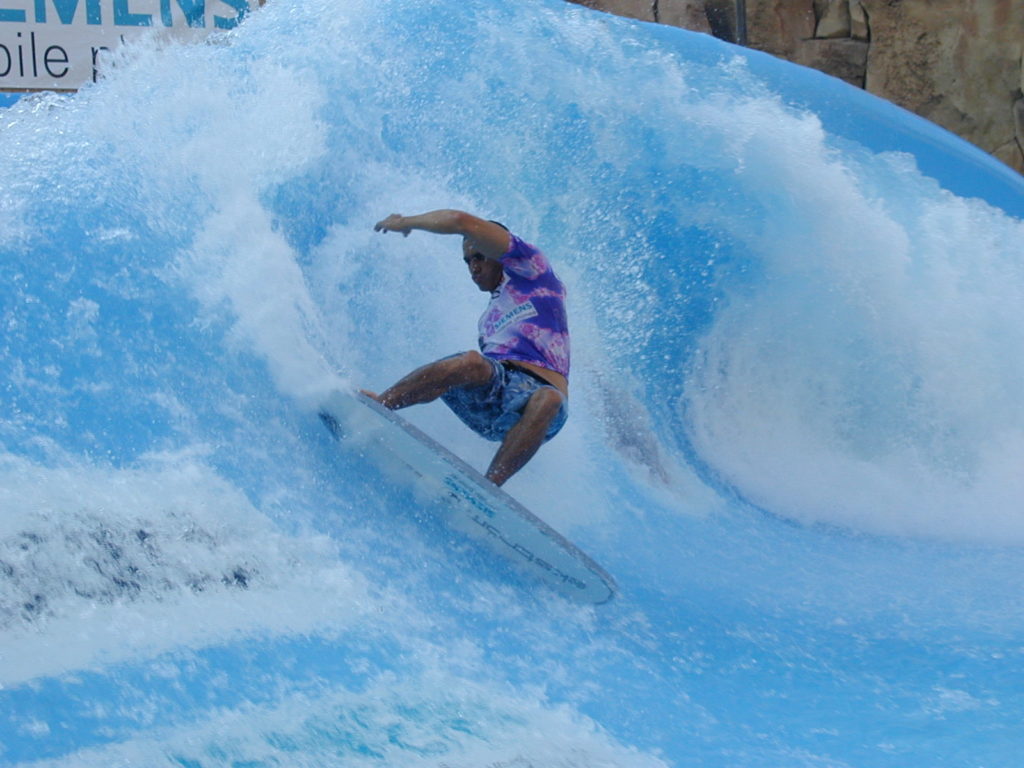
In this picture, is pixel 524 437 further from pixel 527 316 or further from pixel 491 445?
pixel 491 445

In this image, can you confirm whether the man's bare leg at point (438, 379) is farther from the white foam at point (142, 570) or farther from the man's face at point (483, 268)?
the white foam at point (142, 570)

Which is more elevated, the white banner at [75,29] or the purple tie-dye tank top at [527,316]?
the white banner at [75,29]

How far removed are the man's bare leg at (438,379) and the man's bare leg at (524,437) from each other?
0.48 ft

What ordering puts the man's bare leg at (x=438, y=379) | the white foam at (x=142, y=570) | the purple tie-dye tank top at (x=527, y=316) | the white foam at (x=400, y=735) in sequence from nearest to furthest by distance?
the white foam at (x=400, y=735) → the white foam at (x=142, y=570) → the man's bare leg at (x=438, y=379) → the purple tie-dye tank top at (x=527, y=316)

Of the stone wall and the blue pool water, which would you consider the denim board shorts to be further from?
the stone wall

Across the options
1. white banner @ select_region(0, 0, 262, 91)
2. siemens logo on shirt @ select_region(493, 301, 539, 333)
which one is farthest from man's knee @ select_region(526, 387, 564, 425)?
white banner @ select_region(0, 0, 262, 91)

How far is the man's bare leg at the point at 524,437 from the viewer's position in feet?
9.04

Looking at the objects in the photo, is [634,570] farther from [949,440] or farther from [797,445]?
[949,440]

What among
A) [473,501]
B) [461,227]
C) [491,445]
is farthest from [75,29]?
[473,501]

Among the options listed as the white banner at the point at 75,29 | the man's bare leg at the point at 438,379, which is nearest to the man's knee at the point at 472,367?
the man's bare leg at the point at 438,379

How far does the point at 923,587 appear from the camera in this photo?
3219 millimetres

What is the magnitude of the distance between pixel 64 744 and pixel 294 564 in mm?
682

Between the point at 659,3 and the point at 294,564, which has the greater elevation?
the point at 659,3

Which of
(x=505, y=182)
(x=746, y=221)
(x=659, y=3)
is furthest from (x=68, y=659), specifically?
(x=659, y=3)
